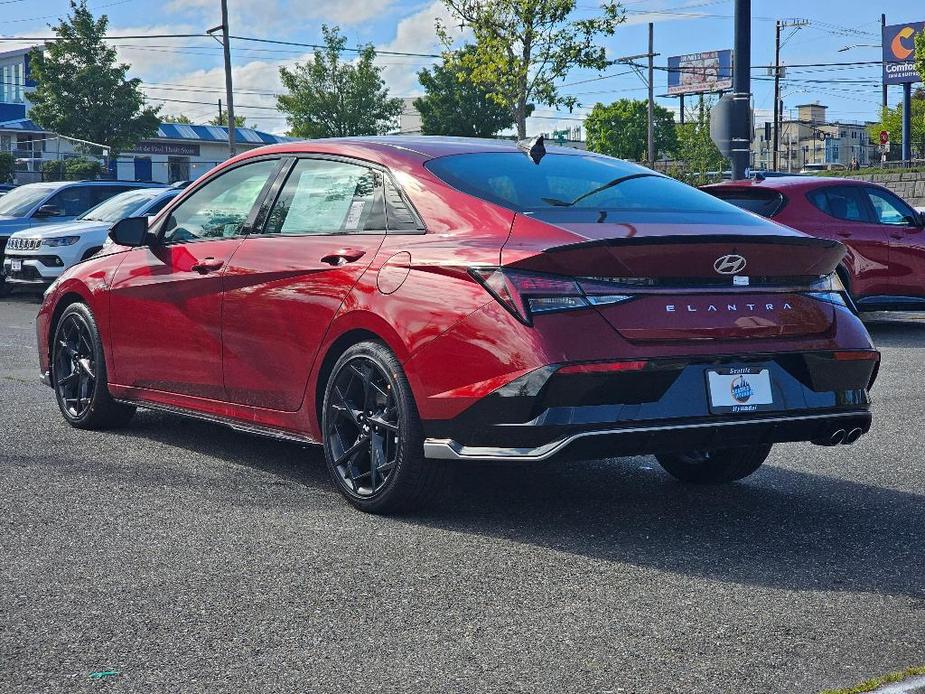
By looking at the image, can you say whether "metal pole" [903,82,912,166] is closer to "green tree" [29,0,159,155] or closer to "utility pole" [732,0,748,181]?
"green tree" [29,0,159,155]

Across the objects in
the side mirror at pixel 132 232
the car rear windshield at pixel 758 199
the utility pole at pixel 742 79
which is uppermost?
the utility pole at pixel 742 79

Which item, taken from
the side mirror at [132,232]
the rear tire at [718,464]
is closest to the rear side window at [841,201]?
the rear tire at [718,464]

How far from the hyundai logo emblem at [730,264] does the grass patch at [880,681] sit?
1745 millimetres

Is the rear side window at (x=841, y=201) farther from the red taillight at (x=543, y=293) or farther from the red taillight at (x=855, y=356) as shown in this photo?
the red taillight at (x=543, y=293)

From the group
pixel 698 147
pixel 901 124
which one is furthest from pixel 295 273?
pixel 901 124

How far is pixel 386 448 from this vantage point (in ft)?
16.5

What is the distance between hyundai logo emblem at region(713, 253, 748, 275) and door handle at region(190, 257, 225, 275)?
2.33m

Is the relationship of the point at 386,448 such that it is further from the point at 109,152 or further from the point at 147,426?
the point at 109,152

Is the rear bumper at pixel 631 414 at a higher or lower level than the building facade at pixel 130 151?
lower

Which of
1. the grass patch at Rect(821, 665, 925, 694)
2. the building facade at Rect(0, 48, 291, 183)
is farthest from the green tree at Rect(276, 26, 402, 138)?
the grass patch at Rect(821, 665, 925, 694)

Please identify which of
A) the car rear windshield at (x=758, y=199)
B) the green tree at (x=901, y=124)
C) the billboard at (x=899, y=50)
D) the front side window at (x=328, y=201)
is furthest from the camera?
the green tree at (x=901, y=124)

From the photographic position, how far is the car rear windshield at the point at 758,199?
12.9 metres

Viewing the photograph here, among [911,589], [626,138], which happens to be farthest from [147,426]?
[626,138]

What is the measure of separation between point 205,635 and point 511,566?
3.74ft
